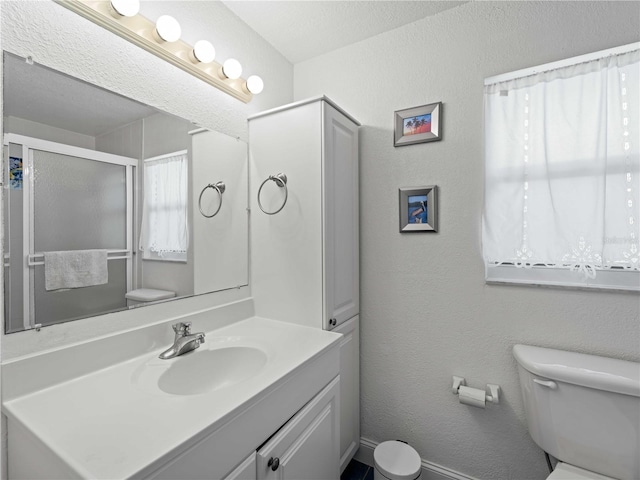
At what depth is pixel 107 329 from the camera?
0.96 meters

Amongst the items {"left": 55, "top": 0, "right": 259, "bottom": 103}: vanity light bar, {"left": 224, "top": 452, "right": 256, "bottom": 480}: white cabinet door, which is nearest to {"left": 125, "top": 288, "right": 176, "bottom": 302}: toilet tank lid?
{"left": 224, "top": 452, "right": 256, "bottom": 480}: white cabinet door

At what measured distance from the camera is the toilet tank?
0.97m

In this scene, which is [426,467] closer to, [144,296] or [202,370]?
[202,370]

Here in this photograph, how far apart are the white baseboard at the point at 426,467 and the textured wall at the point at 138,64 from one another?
3.66ft

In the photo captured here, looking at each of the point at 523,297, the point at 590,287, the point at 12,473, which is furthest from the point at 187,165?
the point at 590,287

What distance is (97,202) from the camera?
97 centimetres

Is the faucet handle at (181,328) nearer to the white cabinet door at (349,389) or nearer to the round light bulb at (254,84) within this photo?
the white cabinet door at (349,389)

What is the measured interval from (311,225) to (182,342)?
0.70 metres

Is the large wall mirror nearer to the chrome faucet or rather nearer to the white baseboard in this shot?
the chrome faucet

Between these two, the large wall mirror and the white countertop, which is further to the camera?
the large wall mirror

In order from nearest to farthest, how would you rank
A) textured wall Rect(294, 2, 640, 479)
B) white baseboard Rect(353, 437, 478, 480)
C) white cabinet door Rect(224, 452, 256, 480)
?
white cabinet door Rect(224, 452, 256, 480) → textured wall Rect(294, 2, 640, 479) → white baseboard Rect(353, 437, 478, 480)

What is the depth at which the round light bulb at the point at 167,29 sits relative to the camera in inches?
40.6

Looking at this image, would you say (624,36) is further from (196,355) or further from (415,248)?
(196,355)

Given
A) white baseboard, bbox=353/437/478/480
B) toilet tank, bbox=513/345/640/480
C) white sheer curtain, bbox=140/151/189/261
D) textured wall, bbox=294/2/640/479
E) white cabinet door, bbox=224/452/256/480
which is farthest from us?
white baseboard, bbox=353/437/478/480
